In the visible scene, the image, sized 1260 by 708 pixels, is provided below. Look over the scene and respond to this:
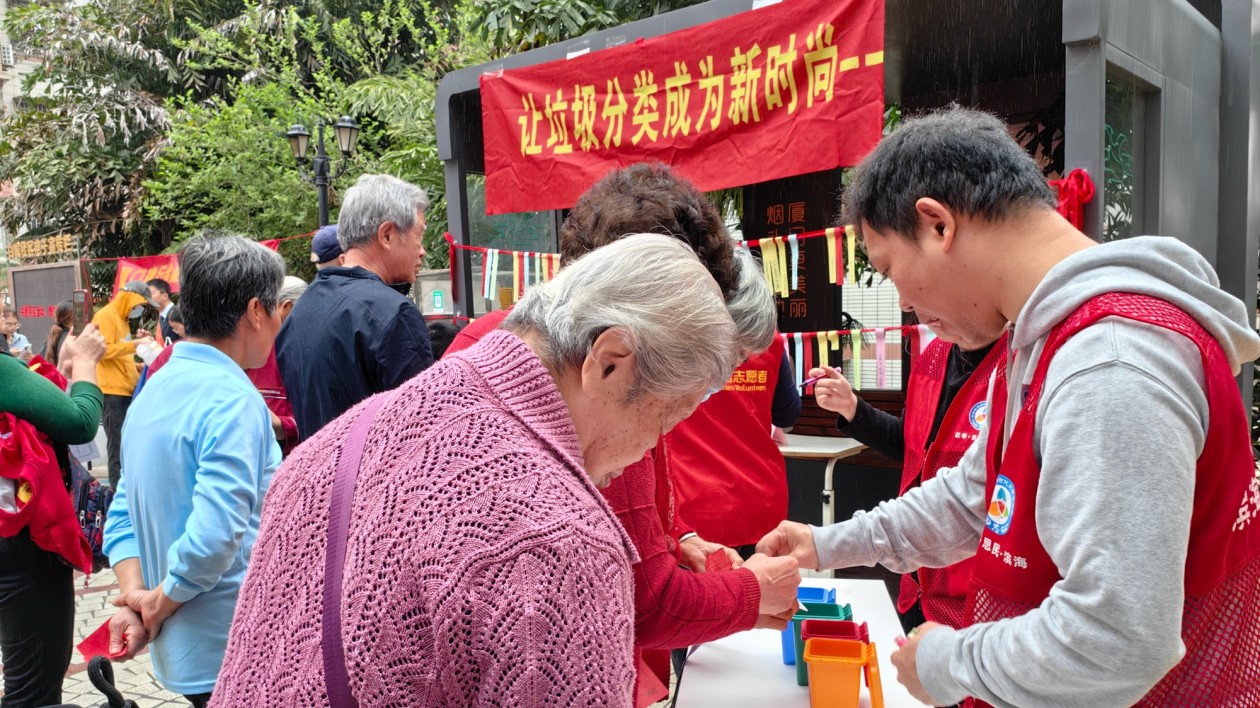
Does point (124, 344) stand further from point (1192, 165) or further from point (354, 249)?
point (1192, 165)

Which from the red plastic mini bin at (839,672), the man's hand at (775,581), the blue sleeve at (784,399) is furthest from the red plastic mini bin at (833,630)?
the blue sleeve at (784,399)

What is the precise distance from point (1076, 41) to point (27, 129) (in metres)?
22.8

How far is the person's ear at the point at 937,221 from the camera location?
1.28 metres

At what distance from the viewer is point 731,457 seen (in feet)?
10.2

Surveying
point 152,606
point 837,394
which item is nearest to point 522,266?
point 837,394

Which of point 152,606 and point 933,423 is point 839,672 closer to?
point 933,423

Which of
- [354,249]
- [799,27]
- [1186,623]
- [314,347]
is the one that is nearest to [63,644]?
[314,347]

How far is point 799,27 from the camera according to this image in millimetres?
3674

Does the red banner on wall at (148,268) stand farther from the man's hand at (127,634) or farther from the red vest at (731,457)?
the man's hand at (127,634)

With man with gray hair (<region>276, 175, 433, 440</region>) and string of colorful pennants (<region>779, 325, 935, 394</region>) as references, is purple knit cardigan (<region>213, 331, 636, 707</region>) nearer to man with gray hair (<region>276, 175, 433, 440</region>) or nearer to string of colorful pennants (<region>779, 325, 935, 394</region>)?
man with gray hair (<region>276, 175, 433, 440</region>)

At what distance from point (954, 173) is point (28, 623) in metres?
3.00

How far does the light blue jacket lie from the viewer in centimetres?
195

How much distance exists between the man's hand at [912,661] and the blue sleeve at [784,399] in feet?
6.00

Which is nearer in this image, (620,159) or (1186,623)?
(1186,623)
